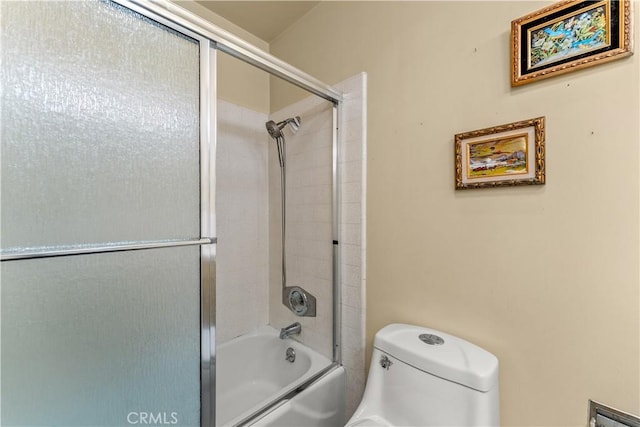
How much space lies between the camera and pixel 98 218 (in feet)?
2.34

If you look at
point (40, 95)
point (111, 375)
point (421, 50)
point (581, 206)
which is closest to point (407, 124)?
point (421, 50)

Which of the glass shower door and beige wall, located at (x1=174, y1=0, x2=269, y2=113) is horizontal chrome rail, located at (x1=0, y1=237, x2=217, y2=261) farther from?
beige wall, located at (x1=174, y1=0, x2=269, y2=113)

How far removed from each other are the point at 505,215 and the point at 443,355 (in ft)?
1.72

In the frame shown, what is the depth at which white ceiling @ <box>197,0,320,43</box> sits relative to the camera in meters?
1.59

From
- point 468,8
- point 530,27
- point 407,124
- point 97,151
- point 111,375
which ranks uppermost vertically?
point 468,8

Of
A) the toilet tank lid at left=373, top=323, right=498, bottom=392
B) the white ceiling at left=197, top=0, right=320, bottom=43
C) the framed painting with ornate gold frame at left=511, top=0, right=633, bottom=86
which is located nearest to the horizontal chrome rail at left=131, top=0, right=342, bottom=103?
the white ceiling at left=197, top=0, right=320, bottom=43

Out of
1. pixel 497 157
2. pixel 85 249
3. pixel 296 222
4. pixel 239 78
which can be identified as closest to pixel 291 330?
pixel 296 222

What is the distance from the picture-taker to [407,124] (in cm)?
121

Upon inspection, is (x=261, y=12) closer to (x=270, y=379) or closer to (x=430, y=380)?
(x=430, y=380)

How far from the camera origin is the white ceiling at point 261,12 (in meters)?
1.59

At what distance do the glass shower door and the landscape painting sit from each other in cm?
96

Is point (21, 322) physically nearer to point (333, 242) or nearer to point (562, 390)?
point (333, 242)

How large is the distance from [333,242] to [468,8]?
114 cm

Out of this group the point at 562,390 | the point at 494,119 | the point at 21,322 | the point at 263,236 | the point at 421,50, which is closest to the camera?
the point at 21,322
